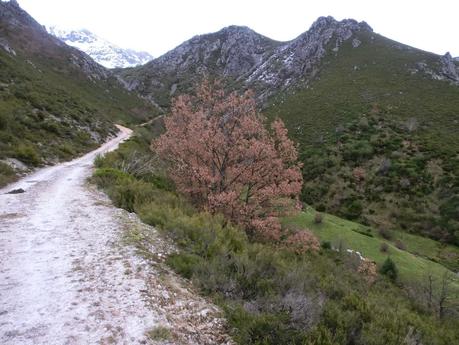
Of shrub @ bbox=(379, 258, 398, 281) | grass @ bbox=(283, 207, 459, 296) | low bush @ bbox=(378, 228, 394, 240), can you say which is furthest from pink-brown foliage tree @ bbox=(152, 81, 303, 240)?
low bush @ bbox=(378, 228, 394, 240)

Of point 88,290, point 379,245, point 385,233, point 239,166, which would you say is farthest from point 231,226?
point 385,233

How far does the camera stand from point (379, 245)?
59.4ft

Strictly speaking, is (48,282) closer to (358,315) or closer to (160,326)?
(160,326)

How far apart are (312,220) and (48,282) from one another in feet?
57.3

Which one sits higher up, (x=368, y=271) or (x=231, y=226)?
(x=231, y=226)

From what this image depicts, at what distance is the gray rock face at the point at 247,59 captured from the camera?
71.8 meters

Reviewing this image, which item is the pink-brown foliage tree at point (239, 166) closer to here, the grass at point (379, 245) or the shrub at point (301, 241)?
the shrub at point (301, 241)

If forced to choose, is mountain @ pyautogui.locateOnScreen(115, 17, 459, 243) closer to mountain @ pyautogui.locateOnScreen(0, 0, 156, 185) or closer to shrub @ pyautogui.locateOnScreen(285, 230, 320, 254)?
shrub @ pyautogui.locateOnScreen(285, 230, 320, 254)

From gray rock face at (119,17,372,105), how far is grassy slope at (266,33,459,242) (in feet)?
36.2

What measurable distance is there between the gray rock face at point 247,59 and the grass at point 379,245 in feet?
140

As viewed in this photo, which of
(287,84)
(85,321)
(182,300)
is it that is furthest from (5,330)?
(287,84)

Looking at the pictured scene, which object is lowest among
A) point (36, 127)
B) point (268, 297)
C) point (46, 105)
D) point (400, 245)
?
point (400, 245)

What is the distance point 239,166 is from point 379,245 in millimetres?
10151

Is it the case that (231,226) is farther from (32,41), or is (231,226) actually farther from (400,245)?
(32,41)
